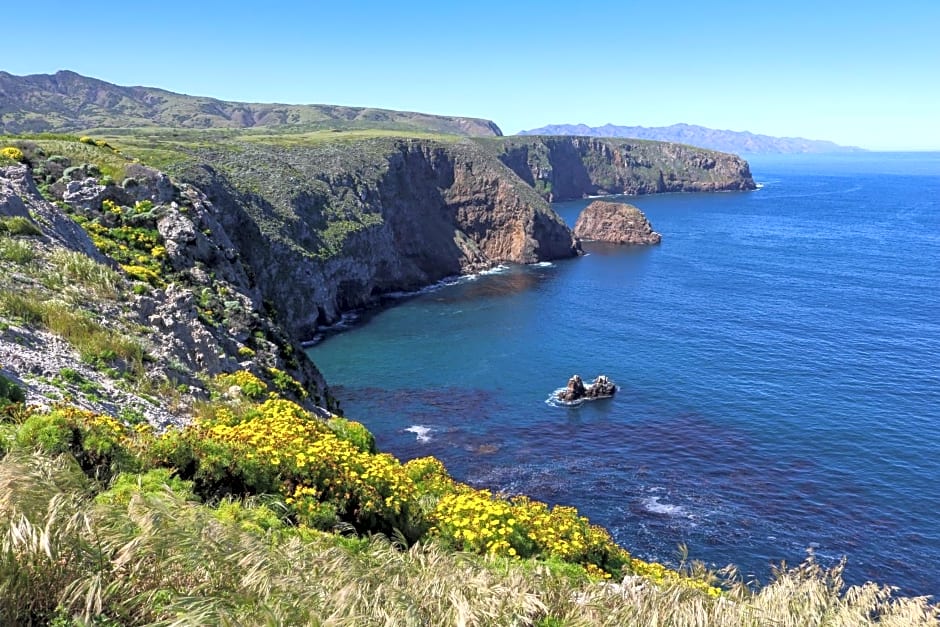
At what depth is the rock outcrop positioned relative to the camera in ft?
206

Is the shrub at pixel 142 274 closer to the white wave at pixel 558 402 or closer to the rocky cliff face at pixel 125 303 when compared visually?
the rocky cliff face at pixel 125 303

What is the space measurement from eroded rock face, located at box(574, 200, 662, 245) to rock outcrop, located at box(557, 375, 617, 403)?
9657 cm

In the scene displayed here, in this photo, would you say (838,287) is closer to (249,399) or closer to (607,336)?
(607,336)

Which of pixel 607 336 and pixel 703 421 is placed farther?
pixel 607 336

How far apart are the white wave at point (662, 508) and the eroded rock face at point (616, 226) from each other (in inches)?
4554

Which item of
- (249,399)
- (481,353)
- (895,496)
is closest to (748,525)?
(895,496)

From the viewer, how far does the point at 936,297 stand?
98.8m

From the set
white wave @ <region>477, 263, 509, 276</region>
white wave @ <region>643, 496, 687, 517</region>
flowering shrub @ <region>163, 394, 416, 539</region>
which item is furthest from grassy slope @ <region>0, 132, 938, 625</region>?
white wave @ <region>477, 263, 509, 276</region>

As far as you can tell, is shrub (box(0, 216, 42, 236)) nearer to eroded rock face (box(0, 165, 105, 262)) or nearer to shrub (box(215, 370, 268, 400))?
eroded rock face (box(0, 165, 105, 262))

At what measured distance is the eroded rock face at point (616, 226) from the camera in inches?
6083

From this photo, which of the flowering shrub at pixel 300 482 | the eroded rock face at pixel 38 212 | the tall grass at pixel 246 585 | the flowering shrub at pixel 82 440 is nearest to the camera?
the tall grass at pixel 246 585

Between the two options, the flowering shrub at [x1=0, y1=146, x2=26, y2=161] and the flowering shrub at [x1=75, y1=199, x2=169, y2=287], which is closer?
the flowering shrub at [x1=75, y1=199, x2=169, y2=287]

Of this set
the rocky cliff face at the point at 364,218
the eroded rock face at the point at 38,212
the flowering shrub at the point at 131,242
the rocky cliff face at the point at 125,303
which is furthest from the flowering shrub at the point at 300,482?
the rocky cliff face at the point at 364,218

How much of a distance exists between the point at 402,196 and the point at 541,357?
63229 mm
